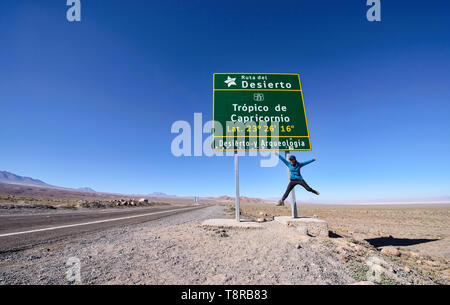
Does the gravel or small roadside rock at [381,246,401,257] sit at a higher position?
the gravel

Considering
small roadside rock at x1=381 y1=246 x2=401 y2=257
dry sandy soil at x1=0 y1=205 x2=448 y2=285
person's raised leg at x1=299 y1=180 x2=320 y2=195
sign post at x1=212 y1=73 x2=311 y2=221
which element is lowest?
small roadside rock at x1=381 y1=246 x2=401 y2=257

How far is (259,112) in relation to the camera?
767cm

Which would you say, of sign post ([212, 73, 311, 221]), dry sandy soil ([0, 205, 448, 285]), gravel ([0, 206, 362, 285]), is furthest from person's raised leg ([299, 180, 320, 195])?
gravel ([0, 206, 362, 285])

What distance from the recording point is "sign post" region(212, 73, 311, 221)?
24.1 ft

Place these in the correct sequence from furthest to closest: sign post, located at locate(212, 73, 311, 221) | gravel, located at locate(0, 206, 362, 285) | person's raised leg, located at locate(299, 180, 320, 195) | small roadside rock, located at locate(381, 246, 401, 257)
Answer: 1. sign post, located at locate(212, 73, 311, 221)
2. person's raised leg, located at locate(299, 180, 320, 195)
3. small roadside rock, located at locate(381, 246, 401, 257)
4. gravel, located at locate(0, 206, 362, 285)

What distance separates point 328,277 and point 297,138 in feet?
18.1

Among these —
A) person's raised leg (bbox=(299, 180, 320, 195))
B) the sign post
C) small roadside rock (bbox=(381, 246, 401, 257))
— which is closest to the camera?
small roadside rock (bbox=(381, 246, 401, 257))

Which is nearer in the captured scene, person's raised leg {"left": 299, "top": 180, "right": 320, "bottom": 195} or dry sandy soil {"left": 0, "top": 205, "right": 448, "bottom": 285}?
dry sandy soil {"left": 0, "top": 205, "right": 448, "bottom": 285}

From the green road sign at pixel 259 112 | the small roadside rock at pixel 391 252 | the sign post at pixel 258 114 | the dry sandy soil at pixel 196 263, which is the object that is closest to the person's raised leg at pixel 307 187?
the sign post at pixel 258 114

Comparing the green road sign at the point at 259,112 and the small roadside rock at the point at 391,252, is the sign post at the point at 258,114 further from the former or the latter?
the small roadside rock at the point at 391,252

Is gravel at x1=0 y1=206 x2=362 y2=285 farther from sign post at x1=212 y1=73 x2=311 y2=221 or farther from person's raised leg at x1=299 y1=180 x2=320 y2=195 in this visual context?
sign post at x1=212 y1=73 x2=311 y2=221

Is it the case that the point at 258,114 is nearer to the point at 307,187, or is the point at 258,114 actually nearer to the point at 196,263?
the point at 307,187
